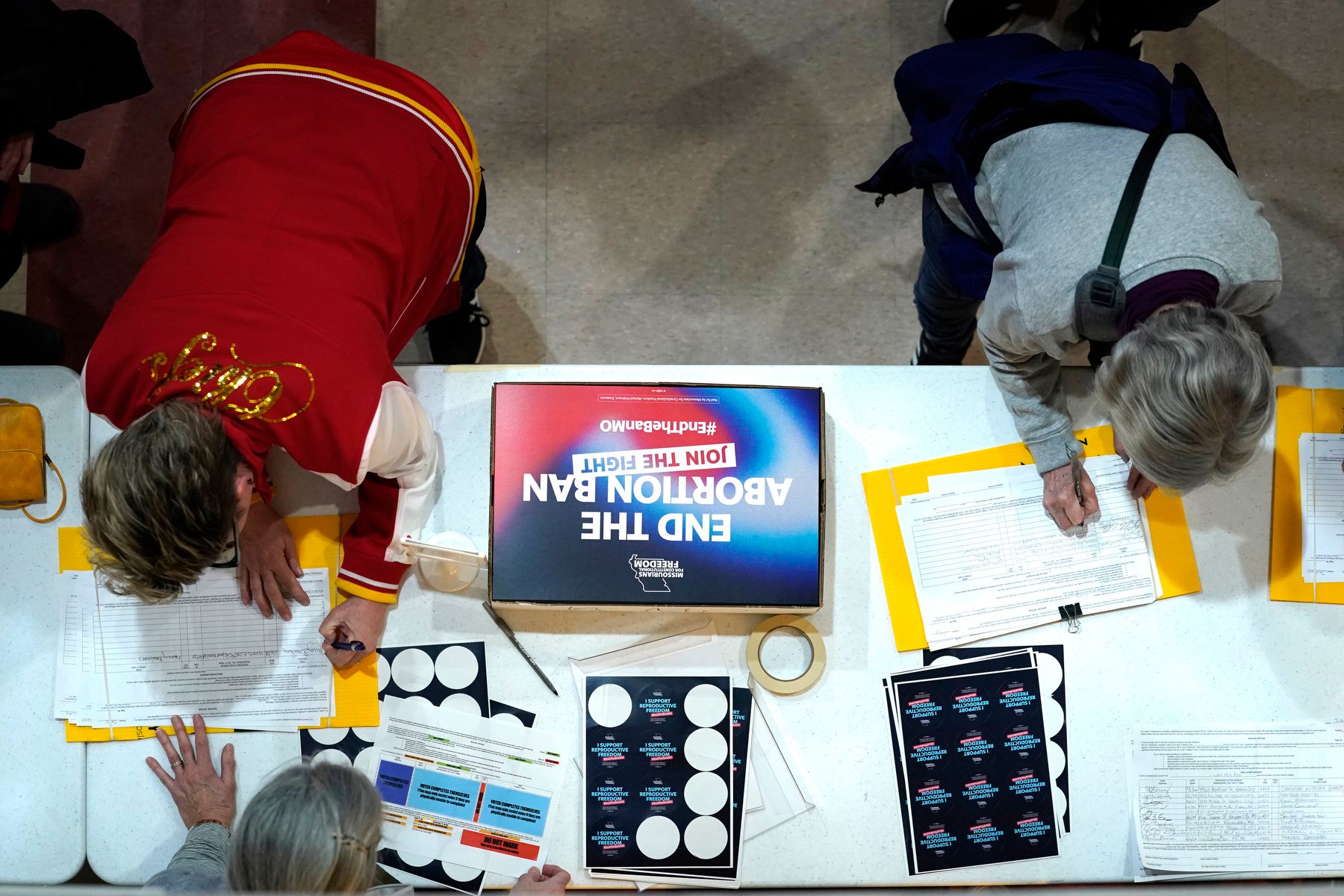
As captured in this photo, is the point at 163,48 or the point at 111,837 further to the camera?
the point at 163,48

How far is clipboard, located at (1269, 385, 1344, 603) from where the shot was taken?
1456 mm

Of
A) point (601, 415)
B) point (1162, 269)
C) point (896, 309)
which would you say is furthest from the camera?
point (896, 309)

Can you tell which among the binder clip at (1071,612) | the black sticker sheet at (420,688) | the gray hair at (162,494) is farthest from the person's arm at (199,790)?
the binder clip at (1071,612)

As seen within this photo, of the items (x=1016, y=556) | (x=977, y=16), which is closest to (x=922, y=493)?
(x=1016, y=556)

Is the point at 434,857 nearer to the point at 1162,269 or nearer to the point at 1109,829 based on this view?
the point at 1109,829

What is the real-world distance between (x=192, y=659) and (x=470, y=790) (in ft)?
1.52

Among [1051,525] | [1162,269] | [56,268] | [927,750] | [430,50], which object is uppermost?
[430,50]

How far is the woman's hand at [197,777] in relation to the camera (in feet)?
4.60

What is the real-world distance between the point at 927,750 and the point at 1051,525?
38 cm

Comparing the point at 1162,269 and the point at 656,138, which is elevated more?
the point at 656,138

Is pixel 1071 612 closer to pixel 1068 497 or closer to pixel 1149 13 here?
pixel 1068 497

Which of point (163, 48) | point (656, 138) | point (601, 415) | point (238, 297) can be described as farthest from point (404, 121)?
point (163, 48)

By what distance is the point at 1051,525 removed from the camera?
4.74ft

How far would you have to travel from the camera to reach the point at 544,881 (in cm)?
140
